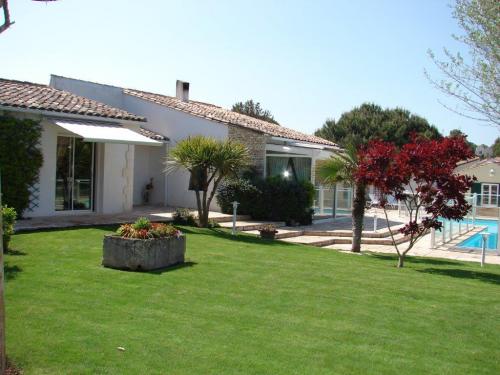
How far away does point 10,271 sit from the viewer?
1355 centimetres

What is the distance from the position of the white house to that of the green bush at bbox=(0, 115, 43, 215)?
1.88ft

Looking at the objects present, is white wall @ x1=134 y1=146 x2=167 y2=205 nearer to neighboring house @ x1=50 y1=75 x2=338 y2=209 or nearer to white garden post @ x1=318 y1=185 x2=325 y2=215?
neighboring house @ x1=50 y1=75 x2=338 y2=209

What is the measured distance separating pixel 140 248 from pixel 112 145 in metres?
14.2

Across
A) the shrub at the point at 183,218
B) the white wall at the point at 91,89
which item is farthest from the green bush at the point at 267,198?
the white wall at the point at 91,89

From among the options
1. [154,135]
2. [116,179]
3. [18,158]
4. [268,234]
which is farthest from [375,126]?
[18,158]

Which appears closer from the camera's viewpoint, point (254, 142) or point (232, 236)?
point (232, 236)

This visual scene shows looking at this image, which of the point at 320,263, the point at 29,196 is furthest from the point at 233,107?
the point at 320,263

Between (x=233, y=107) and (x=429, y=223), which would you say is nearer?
(x=429, y=223)

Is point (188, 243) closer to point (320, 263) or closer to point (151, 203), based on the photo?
point (320, 263)

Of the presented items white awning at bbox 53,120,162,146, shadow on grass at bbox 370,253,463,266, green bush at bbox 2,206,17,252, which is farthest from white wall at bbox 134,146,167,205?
green bush at bbox 2,206,17,252

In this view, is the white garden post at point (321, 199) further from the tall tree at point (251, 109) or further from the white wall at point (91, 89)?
the tall tree at point (251, 109)

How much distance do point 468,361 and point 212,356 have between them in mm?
4230

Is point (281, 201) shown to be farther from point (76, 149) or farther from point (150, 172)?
point (76, 149)

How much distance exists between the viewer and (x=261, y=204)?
100ft
